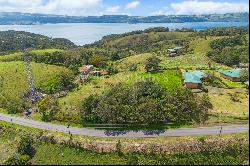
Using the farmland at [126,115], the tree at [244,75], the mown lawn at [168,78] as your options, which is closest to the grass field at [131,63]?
the farmland at [126,115]

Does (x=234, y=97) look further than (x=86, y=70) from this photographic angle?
No

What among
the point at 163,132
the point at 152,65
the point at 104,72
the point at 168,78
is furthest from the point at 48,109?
the point at 152,65

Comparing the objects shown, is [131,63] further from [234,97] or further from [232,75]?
[234,97]

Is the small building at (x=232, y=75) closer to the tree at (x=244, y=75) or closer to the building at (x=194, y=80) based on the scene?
the tree at (x=244, y=75)

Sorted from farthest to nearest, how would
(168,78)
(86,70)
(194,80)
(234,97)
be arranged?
(86,70) < (168,78) < (194,80) < (234,97)

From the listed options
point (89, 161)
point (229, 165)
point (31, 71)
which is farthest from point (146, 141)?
point (31, 71)

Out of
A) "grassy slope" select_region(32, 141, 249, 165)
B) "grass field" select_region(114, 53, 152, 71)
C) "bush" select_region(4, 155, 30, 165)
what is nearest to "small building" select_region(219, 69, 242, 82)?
"grass field" select_region(114, 53, 152, 71)
